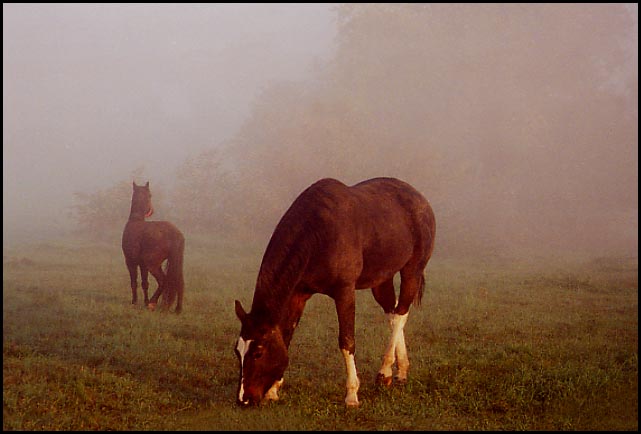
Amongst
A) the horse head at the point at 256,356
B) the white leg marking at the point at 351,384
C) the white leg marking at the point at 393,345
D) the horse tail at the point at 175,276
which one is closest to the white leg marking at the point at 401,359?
the white leg marking at the point at 393,345

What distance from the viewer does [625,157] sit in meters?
38.5

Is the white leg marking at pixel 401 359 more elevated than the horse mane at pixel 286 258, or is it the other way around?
the horse mane at pixel 286 258

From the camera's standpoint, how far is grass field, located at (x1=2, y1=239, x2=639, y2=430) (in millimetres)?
6809

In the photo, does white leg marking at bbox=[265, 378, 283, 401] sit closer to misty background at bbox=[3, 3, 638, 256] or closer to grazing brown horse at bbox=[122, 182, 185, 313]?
grazing brown horse at bbox=[122, 182, 185, 313]

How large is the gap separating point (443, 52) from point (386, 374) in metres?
41.3

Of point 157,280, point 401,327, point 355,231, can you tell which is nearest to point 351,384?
point 401,327

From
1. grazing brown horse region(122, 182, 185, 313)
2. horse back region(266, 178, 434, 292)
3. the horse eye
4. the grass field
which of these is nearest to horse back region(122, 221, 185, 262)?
grazing brown horse region(122, 182, 185, 313)

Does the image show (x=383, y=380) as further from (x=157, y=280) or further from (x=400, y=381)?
(x=157, y=280)

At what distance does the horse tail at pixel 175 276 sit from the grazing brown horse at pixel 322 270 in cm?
690

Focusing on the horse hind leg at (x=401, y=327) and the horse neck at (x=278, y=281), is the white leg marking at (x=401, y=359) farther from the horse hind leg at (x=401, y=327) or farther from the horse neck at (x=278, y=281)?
the horse neck at (x=278, y=281)

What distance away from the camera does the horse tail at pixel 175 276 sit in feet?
44.7

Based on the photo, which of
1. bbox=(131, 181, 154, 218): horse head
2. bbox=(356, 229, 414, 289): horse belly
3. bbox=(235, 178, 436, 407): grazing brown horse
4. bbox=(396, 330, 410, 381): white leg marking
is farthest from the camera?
bbox=(131, 181, 154, 218): horse head

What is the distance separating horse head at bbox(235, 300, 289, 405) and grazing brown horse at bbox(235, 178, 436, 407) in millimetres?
12

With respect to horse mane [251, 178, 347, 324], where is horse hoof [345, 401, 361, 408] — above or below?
below
